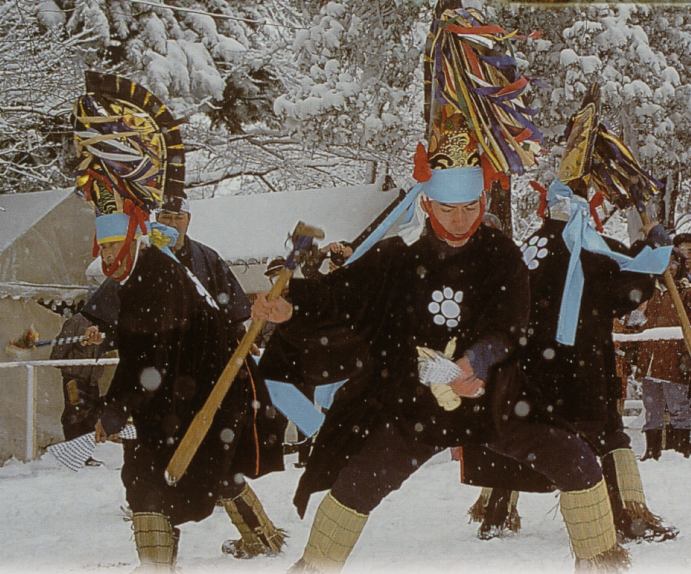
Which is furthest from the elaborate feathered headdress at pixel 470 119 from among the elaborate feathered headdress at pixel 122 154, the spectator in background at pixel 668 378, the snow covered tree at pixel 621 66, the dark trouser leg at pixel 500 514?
the snow covered tree at pixel 621 66

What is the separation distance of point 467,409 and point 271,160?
4.08m

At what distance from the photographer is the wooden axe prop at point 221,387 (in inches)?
107

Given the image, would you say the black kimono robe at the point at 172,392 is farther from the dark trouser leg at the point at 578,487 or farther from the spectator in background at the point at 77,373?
the spectator in background at the point at 77,373

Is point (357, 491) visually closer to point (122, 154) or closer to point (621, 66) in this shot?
point (122, 154)

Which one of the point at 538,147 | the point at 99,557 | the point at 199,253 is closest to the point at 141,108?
the point at 199,253

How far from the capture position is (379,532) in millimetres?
3311

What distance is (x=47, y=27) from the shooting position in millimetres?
4957

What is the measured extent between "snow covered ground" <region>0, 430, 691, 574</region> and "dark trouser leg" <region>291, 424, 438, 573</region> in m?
0.66

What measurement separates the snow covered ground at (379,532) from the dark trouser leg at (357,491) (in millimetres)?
658

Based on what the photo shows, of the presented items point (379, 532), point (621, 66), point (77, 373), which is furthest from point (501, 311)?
point (77, 373)

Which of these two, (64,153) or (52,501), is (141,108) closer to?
(52,501)

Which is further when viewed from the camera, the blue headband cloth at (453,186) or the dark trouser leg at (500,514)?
the dark trouser leg at (500,514)

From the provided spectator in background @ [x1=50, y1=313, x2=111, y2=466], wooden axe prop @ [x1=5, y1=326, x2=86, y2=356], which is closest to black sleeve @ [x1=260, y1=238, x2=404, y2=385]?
spectator in background @ [x1=50, y1=313, x2=111, y2=466]

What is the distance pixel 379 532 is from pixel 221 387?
1.06m
